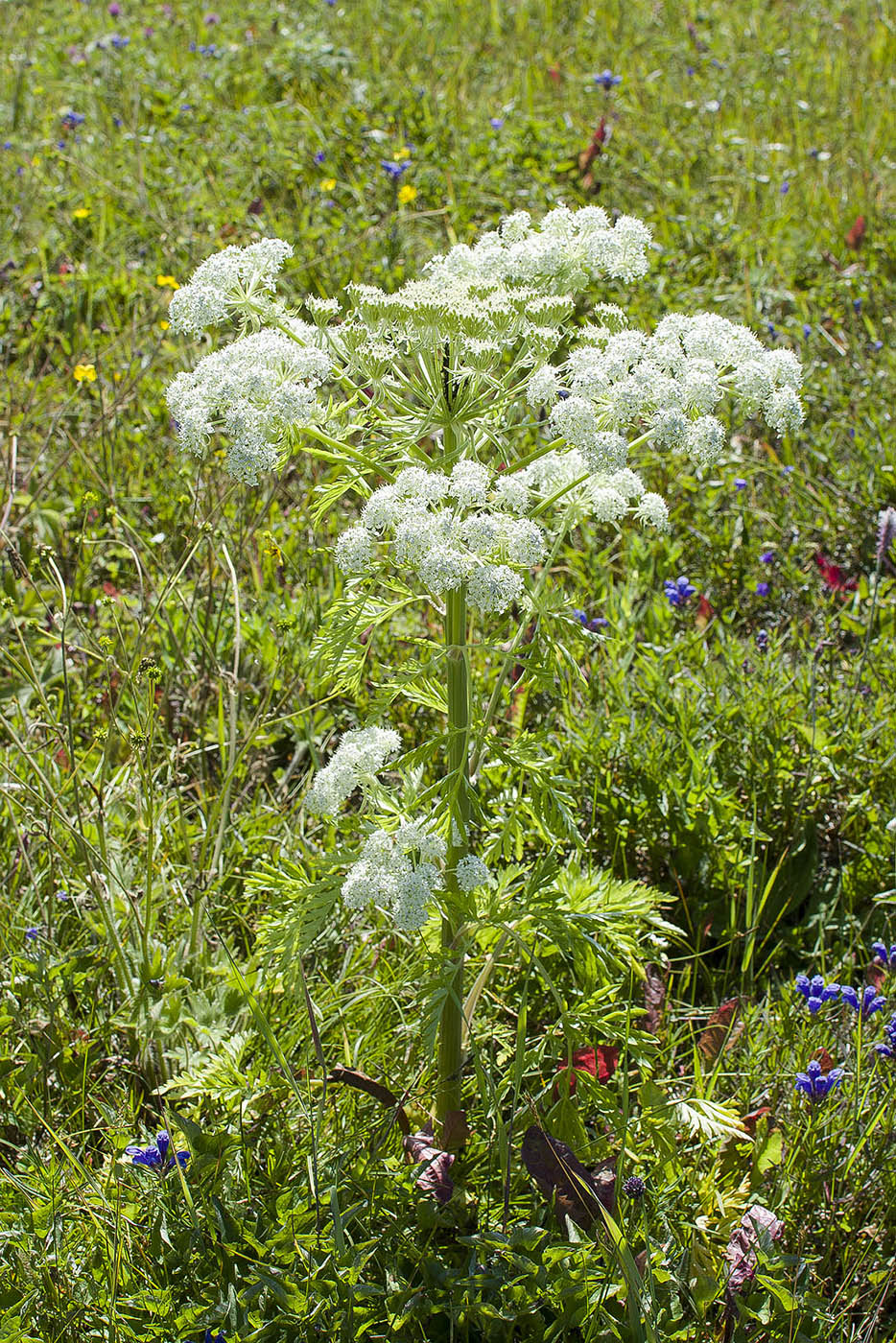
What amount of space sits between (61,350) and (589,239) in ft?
11.0

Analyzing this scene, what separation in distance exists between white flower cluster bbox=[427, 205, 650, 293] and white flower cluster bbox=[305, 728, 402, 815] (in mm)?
864

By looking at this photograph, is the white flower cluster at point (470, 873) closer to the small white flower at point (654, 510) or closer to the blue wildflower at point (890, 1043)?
the small white flower at point (654, 510)

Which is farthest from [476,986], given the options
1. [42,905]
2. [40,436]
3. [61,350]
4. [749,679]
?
[61,350]

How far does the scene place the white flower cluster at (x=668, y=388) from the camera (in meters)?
1.76

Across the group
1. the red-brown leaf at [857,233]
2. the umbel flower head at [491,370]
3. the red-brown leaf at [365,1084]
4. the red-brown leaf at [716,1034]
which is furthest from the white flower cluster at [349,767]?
the red-brown leaf at [857,233]

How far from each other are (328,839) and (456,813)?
908mm

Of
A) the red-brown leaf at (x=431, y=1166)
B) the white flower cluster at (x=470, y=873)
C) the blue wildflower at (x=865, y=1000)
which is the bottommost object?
the red-brown leaf at (x=431, y=1166)

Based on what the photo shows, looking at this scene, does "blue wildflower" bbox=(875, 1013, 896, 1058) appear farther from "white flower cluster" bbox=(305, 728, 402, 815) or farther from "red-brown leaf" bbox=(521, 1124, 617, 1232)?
"white flower cluster" bbox=(305, 728, 402, 815)

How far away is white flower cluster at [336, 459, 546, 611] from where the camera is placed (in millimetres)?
1653

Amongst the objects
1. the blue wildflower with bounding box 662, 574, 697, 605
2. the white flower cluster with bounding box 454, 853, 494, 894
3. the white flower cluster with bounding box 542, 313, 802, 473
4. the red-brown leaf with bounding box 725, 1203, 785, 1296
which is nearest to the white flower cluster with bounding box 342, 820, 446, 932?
the white flower cluster with bounding box 454, 853, 494, 894

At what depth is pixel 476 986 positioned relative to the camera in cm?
220

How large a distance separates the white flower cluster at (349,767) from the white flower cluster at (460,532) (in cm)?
40

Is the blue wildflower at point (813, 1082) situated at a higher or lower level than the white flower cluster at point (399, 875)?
lower

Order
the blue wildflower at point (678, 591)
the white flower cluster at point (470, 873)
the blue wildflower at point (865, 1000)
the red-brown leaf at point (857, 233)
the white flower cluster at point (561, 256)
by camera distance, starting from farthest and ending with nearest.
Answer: the red-brown leaf at point (857, 233)
the blue wildflower at point (678, 591)
the blue wildflower at point (865, 1000)
the white flower cluster at point (561, 256)
the white flower cluster at point (470, 873)
